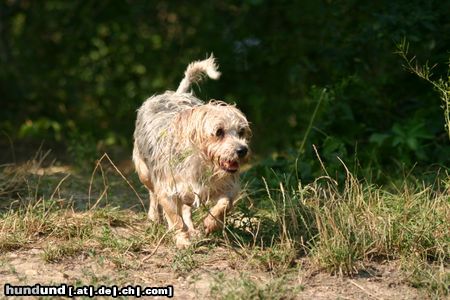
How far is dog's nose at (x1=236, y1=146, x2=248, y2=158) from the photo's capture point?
541 cm

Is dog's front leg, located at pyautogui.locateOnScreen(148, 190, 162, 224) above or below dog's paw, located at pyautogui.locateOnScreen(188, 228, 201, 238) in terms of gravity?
below

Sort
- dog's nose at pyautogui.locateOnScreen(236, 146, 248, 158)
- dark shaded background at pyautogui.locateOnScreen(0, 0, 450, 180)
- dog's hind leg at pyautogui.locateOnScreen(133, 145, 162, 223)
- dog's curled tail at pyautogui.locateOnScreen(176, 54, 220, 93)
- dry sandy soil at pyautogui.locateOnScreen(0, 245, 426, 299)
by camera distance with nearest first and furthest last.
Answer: dry sandy soil at pyautogui.locateOnScreen(0, 245, 426, 299) < dog's nose at pyautogui.locateOnScreen(236, 146, 248, 158) < dog's hind leg at pyautogui.locateOnScreen(133, 145, 162, 223) < dog's curled tail at pyautogui.locateOnScreen(176, 54, 220, 93) < dark shaded background at pyautogui.locateOnScreen(0, 0, 450, 180)

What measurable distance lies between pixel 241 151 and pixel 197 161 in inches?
13.8

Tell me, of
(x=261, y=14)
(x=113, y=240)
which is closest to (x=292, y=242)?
(x=113, y=240)

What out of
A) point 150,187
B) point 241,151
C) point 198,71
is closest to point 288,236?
point 241,151

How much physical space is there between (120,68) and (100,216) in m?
5.89

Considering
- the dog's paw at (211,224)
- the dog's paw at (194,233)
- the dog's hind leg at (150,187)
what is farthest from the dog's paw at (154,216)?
the dog's paw at (211,224)

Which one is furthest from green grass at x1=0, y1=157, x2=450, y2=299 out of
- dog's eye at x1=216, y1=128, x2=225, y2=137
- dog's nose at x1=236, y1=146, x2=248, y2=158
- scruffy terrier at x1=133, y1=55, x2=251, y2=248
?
dog's eye at x1=216, y1=128, x2=225, y2=137

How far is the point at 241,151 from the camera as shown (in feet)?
17.7

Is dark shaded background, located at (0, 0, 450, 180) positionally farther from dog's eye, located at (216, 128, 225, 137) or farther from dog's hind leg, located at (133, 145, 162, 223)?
dog's eye, located at (216, 128, 225, 137)

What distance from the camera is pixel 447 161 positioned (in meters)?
7.44

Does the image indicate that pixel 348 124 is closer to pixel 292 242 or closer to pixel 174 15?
pixel 292 242

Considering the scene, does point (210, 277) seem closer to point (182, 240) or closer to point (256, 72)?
point (182, 240)

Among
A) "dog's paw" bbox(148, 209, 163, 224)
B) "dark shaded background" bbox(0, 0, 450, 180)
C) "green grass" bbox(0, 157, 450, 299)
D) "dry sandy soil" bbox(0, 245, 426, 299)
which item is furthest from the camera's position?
"dark shaded background" bbox(0, 0, 450, 180)
